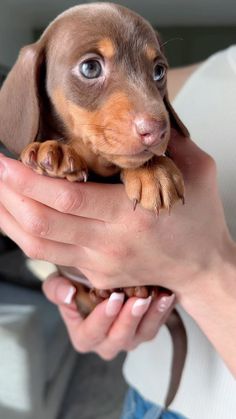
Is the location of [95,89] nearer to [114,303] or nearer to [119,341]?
[114,303]

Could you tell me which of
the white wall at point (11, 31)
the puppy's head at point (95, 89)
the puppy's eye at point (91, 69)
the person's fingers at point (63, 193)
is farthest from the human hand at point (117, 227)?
the white wall at point (11, 31)

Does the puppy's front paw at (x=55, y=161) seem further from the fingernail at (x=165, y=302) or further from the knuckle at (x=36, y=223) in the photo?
the fingernail at (x=165, y=302)

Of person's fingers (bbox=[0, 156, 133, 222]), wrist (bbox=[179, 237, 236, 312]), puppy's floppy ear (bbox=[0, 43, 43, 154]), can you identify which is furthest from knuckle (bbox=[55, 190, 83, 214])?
wrist (bbox=[179, 237, 236, 312])

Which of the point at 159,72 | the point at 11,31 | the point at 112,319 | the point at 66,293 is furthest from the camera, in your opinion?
the point at 11,31

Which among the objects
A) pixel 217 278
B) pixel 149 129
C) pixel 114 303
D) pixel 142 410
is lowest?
pixel 142 410

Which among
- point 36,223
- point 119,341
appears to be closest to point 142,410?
point 119,341

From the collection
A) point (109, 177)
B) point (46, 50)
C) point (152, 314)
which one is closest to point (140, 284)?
point (152, 314)

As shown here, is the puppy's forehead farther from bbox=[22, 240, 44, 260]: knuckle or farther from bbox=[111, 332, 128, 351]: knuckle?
bbox=[111, 332, 128, 351]: knuckle

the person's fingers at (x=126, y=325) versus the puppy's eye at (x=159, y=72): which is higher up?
the puppy's eye at (x=159, y=72)
